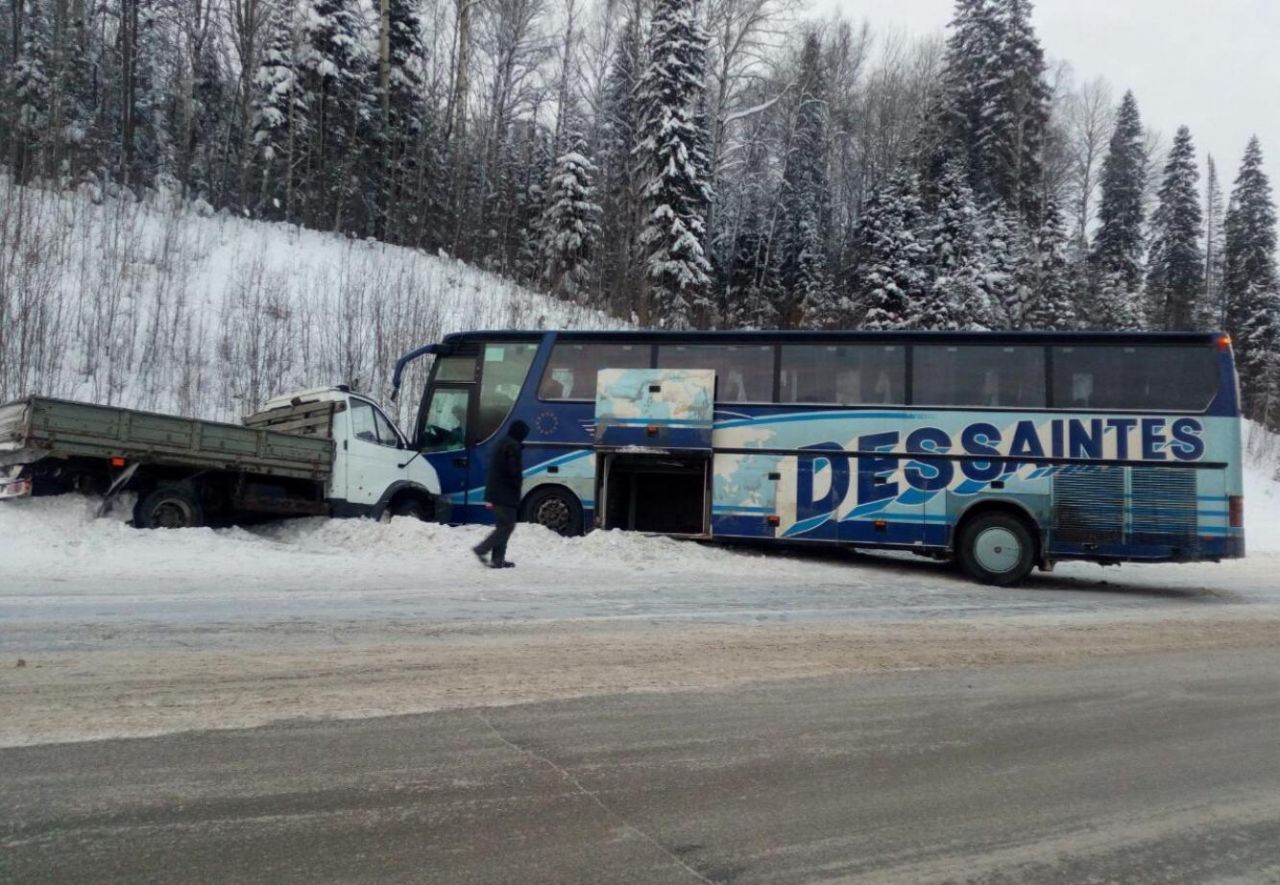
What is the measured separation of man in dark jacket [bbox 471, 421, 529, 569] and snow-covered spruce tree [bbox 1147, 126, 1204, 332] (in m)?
58.4

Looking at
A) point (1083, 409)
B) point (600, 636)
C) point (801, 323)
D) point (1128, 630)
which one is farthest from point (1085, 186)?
point (600, 636)

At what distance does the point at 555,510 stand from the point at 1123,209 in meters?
55.5

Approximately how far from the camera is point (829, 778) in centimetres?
436

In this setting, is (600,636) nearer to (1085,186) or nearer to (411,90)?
(411,90)

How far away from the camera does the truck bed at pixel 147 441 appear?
10.7 metres

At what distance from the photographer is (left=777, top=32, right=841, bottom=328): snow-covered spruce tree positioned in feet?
151

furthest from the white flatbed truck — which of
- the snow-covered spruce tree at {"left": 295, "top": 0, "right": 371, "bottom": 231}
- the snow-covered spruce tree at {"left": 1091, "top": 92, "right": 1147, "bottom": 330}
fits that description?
the snow-covered spruce tree at {"left": 1091, "top": 92, "right": 1147, "bottom": 330}

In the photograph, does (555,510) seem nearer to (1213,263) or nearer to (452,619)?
(452,619)

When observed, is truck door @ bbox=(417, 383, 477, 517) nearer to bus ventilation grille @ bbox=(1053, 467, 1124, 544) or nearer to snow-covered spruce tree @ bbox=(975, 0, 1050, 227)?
bus ventilation grille @ bbox=(1053, 467, 1124, 544)

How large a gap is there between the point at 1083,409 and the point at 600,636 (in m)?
8.61

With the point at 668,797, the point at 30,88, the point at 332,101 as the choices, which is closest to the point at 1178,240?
the point at 332,101

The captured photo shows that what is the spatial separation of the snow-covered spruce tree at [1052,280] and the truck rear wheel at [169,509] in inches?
1479

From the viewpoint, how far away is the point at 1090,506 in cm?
1230

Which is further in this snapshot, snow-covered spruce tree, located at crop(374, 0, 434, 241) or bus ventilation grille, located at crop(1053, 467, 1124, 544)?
snow-covered spruce tree, located at crop(374, 0, 434, 241)
